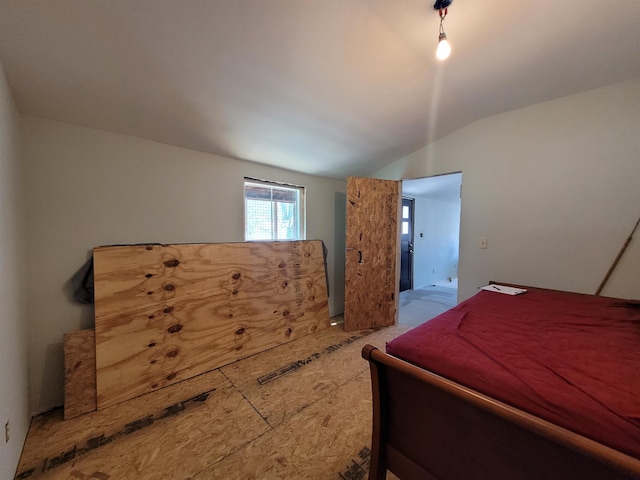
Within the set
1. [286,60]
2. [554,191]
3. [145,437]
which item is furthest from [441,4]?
[145,437]

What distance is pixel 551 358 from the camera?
106 cm

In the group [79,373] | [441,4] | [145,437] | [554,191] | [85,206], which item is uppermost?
[441,4]

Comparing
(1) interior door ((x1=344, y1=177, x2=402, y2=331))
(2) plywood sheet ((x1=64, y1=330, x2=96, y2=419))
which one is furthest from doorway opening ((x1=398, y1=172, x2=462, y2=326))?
A: (2) plywood sheet ((x1=64, y1=330, x2=96, y2=419))

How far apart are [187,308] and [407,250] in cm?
445

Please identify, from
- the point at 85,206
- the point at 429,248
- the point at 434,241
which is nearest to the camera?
the point at 85,206

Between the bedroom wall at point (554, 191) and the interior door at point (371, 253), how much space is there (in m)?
0.85

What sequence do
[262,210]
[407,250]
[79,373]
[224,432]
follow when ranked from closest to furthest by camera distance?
[224,432]
[79,373]
[262,210]
[407,250]

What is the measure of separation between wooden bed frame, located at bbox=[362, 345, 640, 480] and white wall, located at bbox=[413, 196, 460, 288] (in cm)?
467

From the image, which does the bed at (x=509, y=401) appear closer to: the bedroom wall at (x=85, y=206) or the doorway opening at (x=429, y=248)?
the bedroom wall at (x=85, y=206)

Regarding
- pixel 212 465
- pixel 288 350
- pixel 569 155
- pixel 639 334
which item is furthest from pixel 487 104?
pixel 212 465

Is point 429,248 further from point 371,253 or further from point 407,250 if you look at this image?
point 371,253

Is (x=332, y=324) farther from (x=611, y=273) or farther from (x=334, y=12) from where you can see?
(x=334, y=12)

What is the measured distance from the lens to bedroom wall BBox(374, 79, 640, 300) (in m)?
2.02

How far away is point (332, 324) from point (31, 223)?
3166 millimetres
